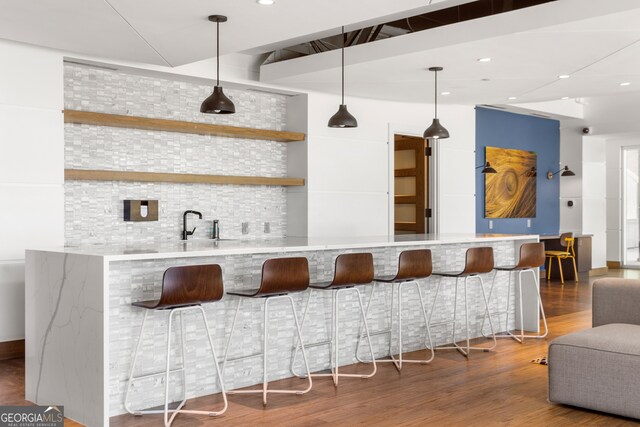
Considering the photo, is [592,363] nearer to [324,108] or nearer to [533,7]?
[533,7]

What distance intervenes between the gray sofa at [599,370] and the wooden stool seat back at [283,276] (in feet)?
5.36

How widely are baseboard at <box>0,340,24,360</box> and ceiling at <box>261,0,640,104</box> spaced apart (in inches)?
134

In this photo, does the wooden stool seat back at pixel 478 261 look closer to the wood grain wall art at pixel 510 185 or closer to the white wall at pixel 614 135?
the wood grain wall art at pixel 510 185

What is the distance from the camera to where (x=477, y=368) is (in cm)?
539

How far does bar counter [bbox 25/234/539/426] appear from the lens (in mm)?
3928

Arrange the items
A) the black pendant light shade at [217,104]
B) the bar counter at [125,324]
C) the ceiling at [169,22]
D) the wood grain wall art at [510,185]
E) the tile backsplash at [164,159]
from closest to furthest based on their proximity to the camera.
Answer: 1. the bar counter at [125,324]
2. the ceiling at [169,22]
3. the black pendant light shade at [217,104]
4. the tile backsplash at [164,159]
5. the wood grain wall art at [510,185]

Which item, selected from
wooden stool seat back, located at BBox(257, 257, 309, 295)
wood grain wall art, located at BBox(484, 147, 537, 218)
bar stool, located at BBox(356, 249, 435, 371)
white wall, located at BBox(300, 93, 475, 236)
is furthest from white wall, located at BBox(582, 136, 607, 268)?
wooden stool seat back, located at BBox(257, 257, 309, 295)

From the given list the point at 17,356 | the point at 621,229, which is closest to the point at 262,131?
the point at 17,356

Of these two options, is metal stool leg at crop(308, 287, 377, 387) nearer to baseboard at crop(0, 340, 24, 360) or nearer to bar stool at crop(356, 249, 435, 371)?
bar stool at crop(356, 249, 435, 371)

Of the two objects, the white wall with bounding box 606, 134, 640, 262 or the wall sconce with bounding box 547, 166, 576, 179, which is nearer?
the wall sconce with bounding box 547, 166, 576, 179

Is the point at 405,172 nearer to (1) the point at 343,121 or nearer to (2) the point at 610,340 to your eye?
(1) the point at 343,121

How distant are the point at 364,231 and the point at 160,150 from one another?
2626mm

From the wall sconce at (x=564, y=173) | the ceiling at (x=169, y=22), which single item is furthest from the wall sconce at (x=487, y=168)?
the ceiling at (x=169, y=22)

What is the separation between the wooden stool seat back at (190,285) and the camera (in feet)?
12.9
